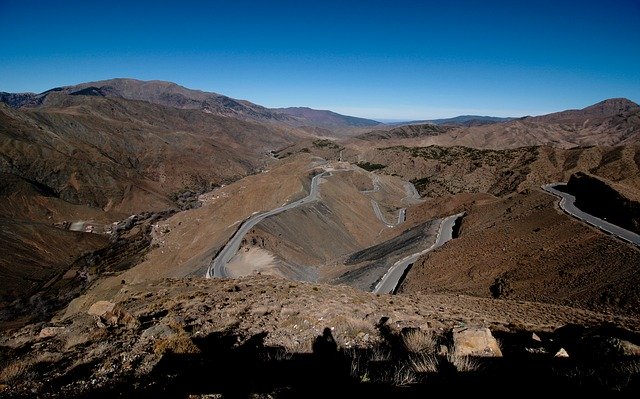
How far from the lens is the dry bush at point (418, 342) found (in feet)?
30.6

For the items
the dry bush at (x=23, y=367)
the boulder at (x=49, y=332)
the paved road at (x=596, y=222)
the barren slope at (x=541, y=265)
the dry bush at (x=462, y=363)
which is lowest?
the barren slope at (x=541, y=265)

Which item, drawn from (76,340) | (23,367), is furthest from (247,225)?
(23,367)

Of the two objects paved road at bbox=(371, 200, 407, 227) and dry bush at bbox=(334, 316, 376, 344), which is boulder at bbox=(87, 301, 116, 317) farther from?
paved road at bbox=(371, 200, 407, 227)

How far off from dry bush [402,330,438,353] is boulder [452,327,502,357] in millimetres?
764

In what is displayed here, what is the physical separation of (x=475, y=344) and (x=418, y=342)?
144 centimetres

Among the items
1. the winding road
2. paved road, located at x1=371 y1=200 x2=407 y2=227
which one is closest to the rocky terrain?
the winding road

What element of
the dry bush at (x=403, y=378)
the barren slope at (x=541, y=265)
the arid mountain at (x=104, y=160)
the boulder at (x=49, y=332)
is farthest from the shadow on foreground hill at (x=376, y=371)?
the arid mountain at (x=104, y=160)

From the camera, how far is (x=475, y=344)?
8.61 metres

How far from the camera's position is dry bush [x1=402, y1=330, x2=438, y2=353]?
9.33 meters

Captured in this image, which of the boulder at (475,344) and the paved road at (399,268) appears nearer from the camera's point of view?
the boulder at (475,344)

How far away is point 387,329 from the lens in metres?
11.5

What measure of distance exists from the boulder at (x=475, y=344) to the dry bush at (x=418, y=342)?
2.51 feet

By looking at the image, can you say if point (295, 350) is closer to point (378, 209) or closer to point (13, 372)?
point (13, 372)

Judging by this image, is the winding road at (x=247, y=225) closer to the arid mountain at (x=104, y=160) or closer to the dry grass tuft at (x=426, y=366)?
the dry grass tuft at (x=426, y=366)
